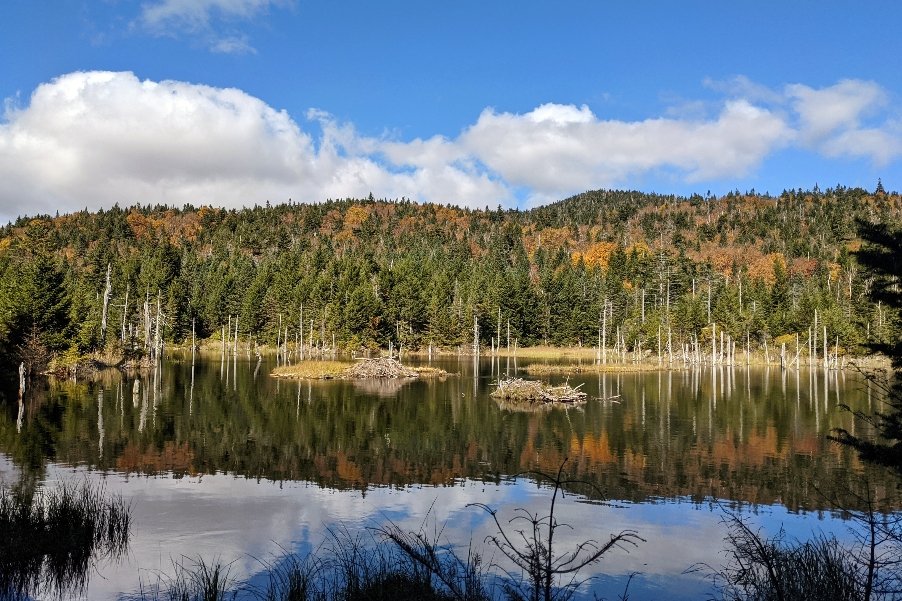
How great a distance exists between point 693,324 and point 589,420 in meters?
67.0

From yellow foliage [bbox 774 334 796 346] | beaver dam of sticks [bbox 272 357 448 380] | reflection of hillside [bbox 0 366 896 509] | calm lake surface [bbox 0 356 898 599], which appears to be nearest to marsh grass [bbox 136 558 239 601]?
calm lake surface [bbox 0 356 898 599]

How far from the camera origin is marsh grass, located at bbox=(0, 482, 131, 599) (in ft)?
43.8

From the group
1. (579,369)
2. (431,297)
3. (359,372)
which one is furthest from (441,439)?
(431,297)

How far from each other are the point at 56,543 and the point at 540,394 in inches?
1526

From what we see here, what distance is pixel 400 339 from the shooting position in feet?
380

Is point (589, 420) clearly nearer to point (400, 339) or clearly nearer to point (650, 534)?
point (650, 534)

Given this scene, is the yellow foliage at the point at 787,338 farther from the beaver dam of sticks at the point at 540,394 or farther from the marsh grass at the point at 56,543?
the marsh grass at the point at 56,543

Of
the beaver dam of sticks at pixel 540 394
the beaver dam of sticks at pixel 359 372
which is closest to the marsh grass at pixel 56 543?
the beaver dam of sticks at pixel 540 394

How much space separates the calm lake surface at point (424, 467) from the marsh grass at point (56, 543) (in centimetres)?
53

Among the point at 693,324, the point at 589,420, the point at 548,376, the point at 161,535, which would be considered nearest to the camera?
the point at 161,535

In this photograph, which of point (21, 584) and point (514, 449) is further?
point (514, 449)

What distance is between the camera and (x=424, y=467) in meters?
27.8

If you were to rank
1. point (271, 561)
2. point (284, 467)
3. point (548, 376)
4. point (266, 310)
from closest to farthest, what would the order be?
point (271, 561), point (284, 467), point (548, 376), point (266, 310)

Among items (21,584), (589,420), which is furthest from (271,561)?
(589,420)
